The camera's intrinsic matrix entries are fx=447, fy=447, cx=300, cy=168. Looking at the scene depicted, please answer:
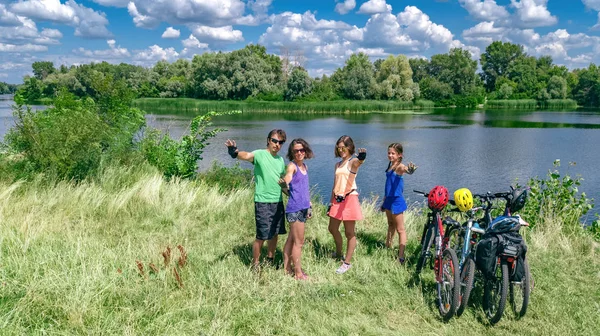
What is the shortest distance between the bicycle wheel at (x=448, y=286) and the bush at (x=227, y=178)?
5.76m

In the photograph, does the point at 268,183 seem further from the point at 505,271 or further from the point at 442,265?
the point at 505,271

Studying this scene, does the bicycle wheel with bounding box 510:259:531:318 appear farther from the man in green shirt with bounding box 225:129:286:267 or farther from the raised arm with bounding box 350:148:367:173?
the man in green shirt with bounding box 225:129:286:267

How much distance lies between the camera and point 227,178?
9.77 meters

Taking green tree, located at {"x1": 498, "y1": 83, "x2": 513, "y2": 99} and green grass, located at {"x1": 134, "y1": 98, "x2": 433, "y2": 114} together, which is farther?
green tree, located at {"x1": 498, "y1": 83, "x2": 513, "y2": 99}

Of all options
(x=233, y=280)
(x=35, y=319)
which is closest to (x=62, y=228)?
(x=35, y=319)

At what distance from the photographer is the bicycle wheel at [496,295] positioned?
133 inches

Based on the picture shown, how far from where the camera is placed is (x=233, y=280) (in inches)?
163

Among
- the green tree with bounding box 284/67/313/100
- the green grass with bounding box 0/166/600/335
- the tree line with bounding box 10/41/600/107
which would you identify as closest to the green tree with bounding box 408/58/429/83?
the tree line with bounding box 10/41/600/107

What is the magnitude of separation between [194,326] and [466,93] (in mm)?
74245

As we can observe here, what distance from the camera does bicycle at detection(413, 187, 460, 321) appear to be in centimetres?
355

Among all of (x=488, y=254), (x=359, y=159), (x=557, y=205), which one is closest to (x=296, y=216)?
(x=359, y=159)

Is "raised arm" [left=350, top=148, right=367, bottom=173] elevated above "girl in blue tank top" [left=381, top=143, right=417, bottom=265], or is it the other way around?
"raised arm" [left=350, top=148, right=367, bottom=173]

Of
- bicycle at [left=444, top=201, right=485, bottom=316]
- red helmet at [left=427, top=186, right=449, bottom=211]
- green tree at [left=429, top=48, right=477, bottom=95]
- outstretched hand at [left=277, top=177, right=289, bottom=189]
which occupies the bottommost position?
bicycle at [left=444, top=201, right=485, bottom=316]

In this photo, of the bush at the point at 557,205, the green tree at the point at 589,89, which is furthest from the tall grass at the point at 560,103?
the bush at the point at 557,205
